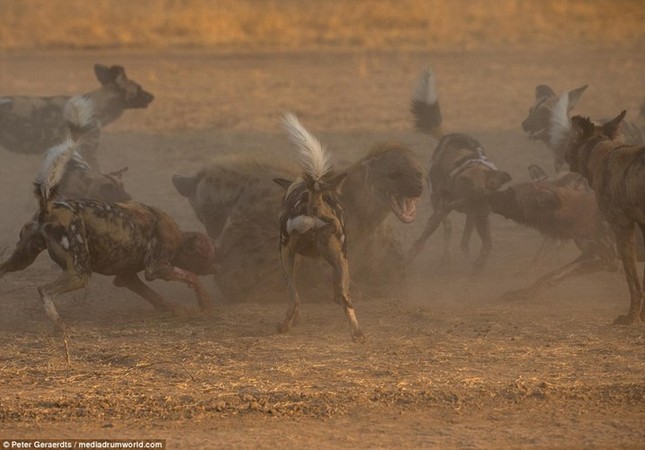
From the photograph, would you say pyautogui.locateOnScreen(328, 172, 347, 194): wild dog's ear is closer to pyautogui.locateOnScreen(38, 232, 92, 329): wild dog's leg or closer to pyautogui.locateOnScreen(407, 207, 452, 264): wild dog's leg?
pyautogui.locateOnScreen(38, 232, 92, 329): wild dog's leg

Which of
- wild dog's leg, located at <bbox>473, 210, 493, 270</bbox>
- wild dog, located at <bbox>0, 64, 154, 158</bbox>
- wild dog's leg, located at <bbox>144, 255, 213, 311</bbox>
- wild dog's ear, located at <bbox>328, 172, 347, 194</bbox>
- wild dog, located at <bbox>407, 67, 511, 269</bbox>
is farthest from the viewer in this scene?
wild dog, located at <bbox>0, 64, 154, 158</bbox>

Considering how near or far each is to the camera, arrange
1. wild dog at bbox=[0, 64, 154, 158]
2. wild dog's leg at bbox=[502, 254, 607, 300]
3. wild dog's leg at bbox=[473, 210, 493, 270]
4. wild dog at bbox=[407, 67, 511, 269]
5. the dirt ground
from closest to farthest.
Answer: the dirt ground → wild dog's leg at bbox=[502, 254, 607, 300] → wild dog's leg at bbox=[473, 210, 493, 270] → wild dog at bbox=[407, 67, 511, 269] → wild dog at bbox=[0, 64, 154, 158]

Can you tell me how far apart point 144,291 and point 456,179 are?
2.92 meters

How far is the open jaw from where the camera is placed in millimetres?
8359

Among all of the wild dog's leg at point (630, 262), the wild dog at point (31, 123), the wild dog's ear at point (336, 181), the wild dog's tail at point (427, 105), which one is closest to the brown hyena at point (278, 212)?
the wild dog's ear at point (336, 181)

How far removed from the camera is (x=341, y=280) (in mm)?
7129

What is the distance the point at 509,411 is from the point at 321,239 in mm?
1724

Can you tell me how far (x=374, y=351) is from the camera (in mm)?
6926

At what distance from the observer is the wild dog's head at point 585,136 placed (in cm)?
798

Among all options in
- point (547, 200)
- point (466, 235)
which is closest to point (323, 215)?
point (547, 200)

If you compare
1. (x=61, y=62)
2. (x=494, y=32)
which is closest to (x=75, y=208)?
(x=61, y=62)

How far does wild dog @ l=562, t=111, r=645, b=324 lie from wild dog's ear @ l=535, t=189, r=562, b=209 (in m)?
0.87

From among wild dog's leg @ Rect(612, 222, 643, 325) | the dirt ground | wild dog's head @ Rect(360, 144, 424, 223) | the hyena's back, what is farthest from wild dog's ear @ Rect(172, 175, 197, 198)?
wild dog's leg @ Rect(612, 222, 643, 325)

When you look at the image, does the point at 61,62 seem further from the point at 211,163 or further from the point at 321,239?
the point at 321,239
